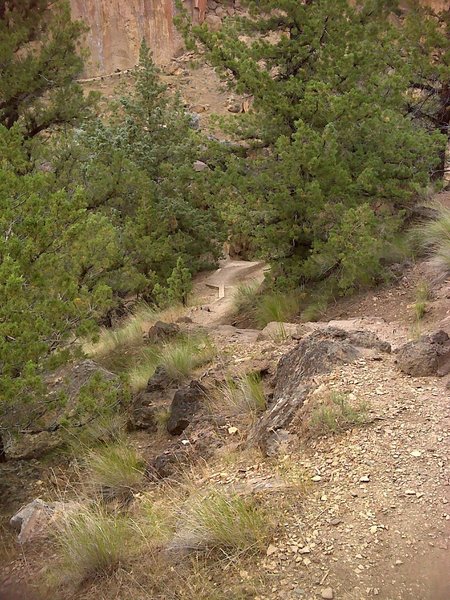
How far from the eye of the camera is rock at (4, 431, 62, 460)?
246 inches

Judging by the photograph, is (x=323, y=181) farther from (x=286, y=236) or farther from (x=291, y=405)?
(x=291, y=405)

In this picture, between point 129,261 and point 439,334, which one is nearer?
point 439,334

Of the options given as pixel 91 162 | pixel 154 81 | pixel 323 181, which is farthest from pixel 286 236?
pixel 154 81

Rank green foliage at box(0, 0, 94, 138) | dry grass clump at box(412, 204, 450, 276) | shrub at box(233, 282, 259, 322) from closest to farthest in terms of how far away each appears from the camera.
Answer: dry grass clump at box(412, 204, 450, 276) < green foliage at box(0, 0, 94, 138) < shrub at box(233, 282, 259, 322)

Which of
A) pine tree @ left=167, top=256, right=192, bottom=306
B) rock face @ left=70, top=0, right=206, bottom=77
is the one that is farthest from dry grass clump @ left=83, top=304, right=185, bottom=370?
rock face @ left=70, top=0, right=206, bottom=77

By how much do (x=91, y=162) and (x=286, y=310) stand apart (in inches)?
186

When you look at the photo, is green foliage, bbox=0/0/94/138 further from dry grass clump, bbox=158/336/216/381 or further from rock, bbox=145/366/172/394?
rock, bbox=145/366/172/394

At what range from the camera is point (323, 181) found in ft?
30.5

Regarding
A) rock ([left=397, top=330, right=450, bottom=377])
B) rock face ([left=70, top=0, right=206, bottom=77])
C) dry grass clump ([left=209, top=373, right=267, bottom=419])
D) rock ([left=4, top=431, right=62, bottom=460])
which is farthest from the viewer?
rock face ([left=70, top=0, right=206, bottom=77])

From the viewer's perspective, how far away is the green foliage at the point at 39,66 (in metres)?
10.0

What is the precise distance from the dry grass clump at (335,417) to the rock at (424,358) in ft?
2.34

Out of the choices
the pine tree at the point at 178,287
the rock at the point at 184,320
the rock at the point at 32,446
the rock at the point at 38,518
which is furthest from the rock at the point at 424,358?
the pine tree at the point at 178,287

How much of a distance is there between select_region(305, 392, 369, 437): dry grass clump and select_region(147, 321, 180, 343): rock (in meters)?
4.75

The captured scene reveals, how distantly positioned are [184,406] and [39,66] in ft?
23.1
